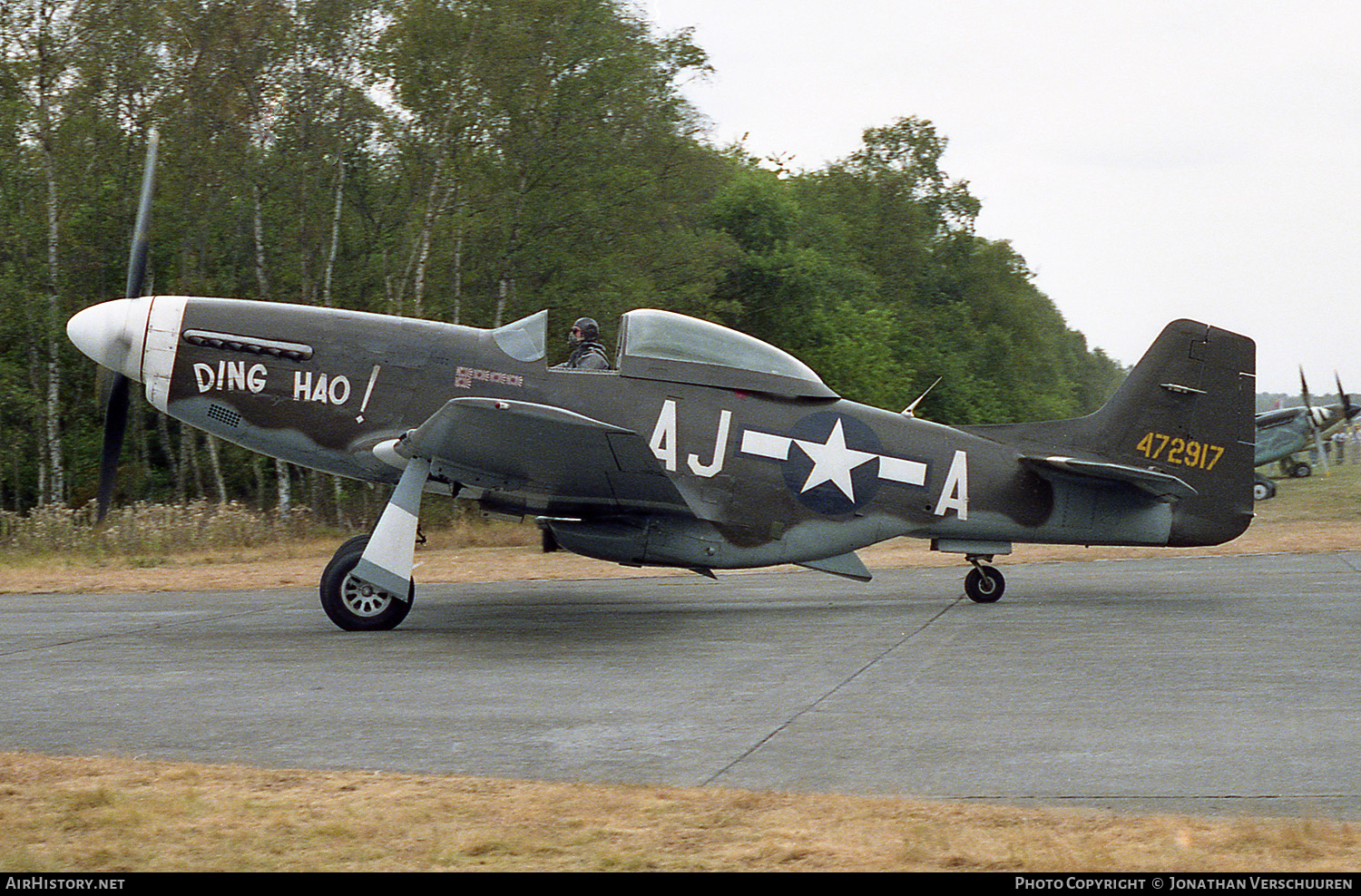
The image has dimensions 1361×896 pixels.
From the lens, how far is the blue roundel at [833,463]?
399 inches

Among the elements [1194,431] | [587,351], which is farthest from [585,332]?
[1194,431]

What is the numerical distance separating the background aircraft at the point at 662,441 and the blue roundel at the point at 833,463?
18 millimetres

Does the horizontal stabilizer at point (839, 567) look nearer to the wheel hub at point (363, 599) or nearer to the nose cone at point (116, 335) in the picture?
the wheel hub at point (363, 599)

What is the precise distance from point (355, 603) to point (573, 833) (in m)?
5.61

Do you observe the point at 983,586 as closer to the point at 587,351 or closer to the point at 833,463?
the point at 833,463

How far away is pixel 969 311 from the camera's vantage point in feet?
168

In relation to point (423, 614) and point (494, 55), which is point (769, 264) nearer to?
point (494, 55)

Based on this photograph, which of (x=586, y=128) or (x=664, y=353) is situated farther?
(x=586, y=128)

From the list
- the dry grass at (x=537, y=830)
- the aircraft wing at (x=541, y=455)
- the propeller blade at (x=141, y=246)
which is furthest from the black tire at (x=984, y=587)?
the propeller blade at (x=141, y=246)

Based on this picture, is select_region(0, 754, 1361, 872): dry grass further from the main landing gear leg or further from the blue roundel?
the blue roundel

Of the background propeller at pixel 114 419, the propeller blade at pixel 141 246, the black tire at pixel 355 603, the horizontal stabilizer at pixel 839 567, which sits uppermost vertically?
the propeller blade at pixel 141 246

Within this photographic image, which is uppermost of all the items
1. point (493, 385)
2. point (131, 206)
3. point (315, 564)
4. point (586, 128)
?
point (586, 128)
